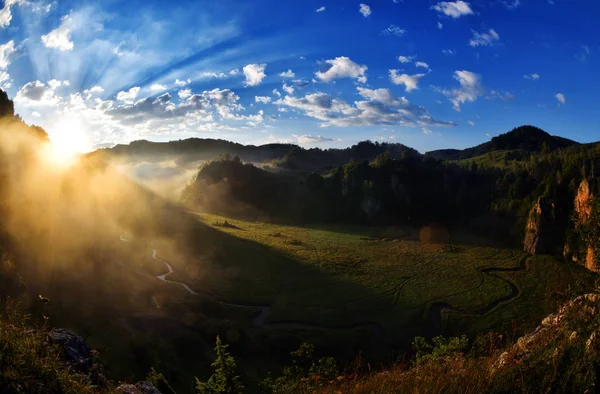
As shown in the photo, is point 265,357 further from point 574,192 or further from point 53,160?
point 574,192

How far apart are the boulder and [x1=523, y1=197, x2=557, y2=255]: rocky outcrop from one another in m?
119

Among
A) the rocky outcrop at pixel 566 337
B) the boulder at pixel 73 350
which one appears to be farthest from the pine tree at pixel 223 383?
the rocky outcrop at pixel 566 337

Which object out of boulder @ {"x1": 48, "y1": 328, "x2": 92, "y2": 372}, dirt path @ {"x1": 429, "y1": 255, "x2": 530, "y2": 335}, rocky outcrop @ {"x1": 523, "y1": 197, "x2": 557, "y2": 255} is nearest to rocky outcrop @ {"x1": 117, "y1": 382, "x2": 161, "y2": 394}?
boulder @ {"x1": 48, "y1": 328, "x2": 92, "y2": 372}

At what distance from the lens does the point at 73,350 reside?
1365cm

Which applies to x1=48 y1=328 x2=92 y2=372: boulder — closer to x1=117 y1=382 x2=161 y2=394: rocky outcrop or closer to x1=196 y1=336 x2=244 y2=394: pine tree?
x1=117 y1=382 x2=161 y2=394: rocky outcrop

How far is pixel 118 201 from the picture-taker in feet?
340

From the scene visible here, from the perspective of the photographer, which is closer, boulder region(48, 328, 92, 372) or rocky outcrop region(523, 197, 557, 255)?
boulder region(48, 328, 92, 372)

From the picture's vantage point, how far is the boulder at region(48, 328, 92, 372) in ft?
41.6

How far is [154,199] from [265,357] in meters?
97.5

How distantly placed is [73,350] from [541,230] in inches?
4843

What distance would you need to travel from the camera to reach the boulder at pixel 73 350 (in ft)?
41.6

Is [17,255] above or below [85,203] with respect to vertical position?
below

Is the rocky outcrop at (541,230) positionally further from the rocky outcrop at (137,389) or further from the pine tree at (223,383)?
the rocky outcrop at (137,389)

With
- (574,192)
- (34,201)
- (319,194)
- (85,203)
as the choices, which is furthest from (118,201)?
(574,192)
